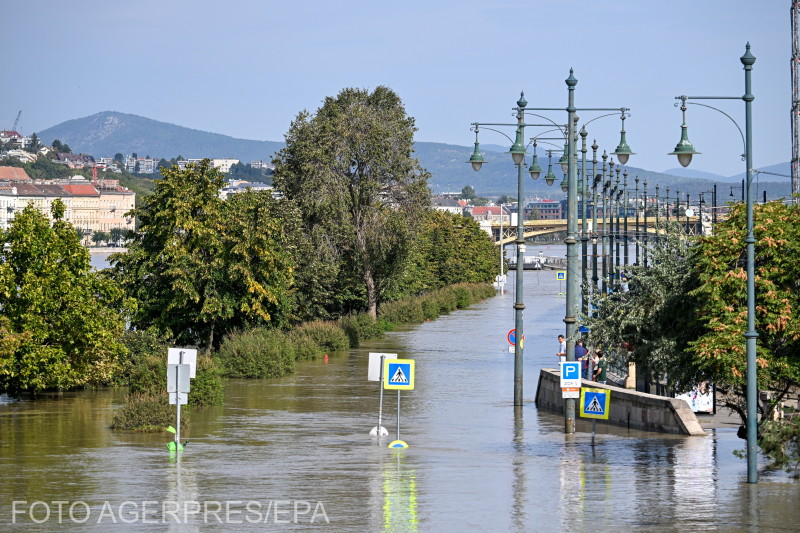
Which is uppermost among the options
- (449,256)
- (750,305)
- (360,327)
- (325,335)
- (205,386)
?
(449,256)

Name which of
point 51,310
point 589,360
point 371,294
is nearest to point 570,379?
point 589,360

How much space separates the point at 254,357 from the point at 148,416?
16.7 metres

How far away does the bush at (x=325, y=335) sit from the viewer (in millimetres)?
59594

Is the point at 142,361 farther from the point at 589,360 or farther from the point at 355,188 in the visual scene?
the point at 355,188

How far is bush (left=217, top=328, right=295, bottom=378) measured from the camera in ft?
155

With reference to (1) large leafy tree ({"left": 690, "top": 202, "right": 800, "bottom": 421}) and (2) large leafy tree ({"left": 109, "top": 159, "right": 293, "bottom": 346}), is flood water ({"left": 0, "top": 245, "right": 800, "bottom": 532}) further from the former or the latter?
(2) large leafy tree ({"left": 109, "top": 159, "right": 293, "bottom": 346})

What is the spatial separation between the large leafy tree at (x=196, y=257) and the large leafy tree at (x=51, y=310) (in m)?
6.06

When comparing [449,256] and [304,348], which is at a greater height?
[449,256]

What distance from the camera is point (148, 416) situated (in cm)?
3081

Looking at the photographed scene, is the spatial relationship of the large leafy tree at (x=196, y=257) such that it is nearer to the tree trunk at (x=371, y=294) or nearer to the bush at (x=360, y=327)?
the bush at (x=360, y=327)

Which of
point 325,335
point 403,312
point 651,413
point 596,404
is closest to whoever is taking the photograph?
point 596,404

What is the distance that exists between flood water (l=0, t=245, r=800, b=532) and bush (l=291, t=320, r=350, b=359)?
19.6 metres

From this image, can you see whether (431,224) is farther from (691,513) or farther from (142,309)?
(691,513)

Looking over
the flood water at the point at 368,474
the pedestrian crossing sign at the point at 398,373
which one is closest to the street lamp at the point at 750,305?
the flood water at the point at 368,474
